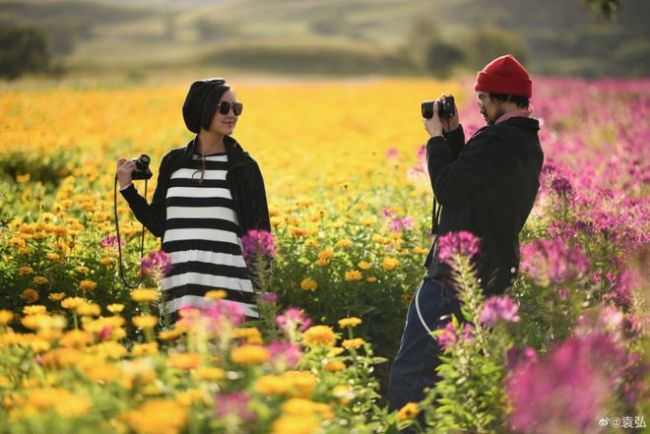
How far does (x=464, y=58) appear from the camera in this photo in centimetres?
6575

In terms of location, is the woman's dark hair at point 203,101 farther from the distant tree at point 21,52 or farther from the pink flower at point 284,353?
the distant tree at point 21,52

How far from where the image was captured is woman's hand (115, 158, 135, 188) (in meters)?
3.48

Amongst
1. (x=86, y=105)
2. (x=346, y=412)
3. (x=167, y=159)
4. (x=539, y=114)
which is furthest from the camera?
(x=86, y=105)

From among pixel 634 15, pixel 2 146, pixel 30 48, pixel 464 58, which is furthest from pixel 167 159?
pixel 634 15

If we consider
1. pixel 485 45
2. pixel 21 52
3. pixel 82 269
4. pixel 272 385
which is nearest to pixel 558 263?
pixel 272 385

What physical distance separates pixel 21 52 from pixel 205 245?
5003 cm

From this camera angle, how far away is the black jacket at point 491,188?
2928mm

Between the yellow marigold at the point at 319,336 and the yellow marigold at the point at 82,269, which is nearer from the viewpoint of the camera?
Answer: the yellow marigold at the point at 319,336

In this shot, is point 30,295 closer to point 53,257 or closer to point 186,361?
point 53,257

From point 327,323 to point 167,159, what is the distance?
1558 millimetres

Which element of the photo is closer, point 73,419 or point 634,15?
point 73,419

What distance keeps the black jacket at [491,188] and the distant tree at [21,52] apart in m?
47.6

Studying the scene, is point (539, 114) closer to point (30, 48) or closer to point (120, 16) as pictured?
point (30, 48)

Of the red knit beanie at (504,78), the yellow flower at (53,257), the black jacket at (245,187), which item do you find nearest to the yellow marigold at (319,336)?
the black jacket at (245,187)
